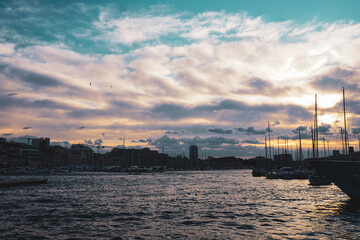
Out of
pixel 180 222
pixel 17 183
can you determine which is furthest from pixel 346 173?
pixel 17 183

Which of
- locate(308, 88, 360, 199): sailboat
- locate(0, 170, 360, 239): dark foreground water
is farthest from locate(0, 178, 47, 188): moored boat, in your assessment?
locate(308, 88, 360, 199): sailboat

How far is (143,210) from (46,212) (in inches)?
427

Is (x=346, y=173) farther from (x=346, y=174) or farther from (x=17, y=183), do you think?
(x=17, y=183)

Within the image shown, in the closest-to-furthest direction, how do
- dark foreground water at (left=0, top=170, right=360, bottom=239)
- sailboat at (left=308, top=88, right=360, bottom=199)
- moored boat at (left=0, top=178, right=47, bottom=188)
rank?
dark foreground water at (left=0, top=170, right=360, bottom=239) → sailboat at (left=308, top=88, right=360, bottom=199) → moored boat at (left=0, top=178, right=47, bottom=188)

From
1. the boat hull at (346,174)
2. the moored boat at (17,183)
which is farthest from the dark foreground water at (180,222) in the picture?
the moored boat at (17,183)

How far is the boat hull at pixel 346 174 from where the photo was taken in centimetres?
4031

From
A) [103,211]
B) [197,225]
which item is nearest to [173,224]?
[197,225]

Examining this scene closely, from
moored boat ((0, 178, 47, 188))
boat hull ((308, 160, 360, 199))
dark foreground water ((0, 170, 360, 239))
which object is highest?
boat hull ((308, 160, 360, 199))

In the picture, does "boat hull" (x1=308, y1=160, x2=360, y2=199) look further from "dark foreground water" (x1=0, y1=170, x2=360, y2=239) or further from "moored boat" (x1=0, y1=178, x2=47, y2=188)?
"moored boat" (x1=0, y1=178, x2=47, y2=188)

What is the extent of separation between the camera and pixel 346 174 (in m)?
41.3

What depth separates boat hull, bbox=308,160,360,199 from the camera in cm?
4031

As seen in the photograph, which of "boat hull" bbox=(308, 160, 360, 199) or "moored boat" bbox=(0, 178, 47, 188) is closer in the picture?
"boat hull" bbox=(308, 160, 360, 199)

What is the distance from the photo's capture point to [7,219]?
1187 inches

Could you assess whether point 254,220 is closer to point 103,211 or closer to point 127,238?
point 127,238
